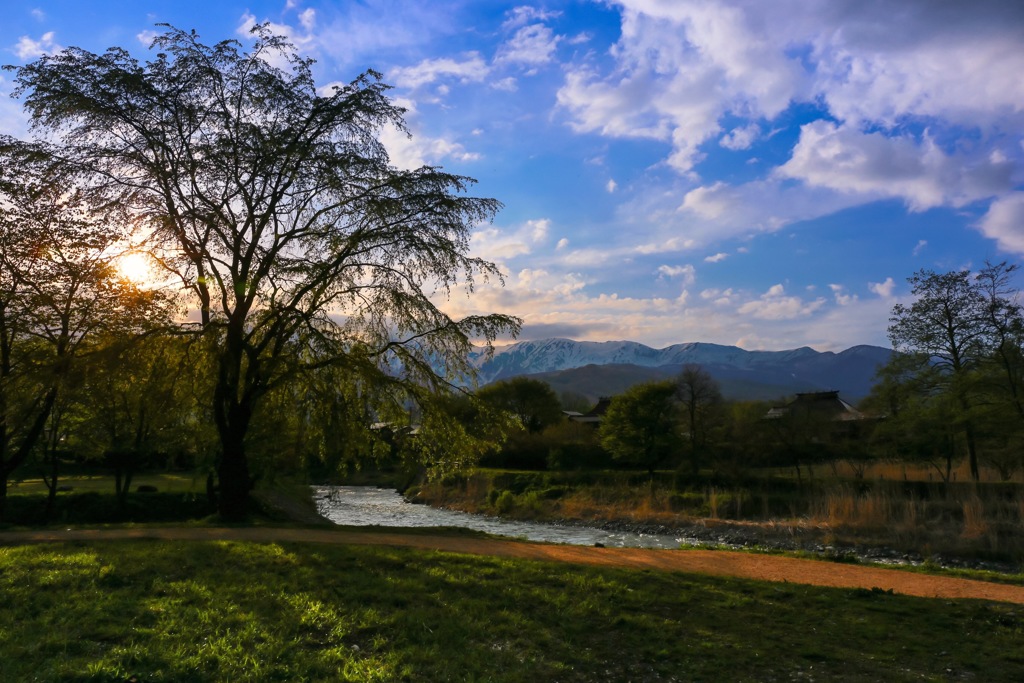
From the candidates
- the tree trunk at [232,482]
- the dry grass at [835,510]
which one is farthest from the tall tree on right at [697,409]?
the tree trunk at [232,482]

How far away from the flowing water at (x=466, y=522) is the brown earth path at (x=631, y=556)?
19.2 feet

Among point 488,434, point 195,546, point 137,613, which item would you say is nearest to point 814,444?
point 488,434

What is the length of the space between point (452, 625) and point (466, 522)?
2850cm

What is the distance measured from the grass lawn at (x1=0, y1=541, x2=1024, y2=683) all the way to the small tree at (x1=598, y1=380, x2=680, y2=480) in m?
36.2

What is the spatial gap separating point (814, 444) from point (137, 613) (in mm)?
44516

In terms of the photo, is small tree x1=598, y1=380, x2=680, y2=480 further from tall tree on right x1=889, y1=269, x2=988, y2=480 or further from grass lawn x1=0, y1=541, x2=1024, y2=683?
grass lawn x1=0, y1=541, x2=1024, y2=683

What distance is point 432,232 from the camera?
17.3 m

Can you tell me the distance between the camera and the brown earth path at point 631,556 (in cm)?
1149

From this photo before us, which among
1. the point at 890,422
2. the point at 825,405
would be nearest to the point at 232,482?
the point at 890,422

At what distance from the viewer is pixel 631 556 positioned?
1378cm

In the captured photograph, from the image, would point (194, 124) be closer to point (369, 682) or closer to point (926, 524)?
point (369, 682)

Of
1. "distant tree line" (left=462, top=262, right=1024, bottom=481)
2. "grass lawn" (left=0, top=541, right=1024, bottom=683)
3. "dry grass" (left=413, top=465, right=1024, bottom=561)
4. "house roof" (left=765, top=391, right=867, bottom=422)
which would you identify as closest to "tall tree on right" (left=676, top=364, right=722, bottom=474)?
"distant tree line" (left=462, top=262, right=1024, bottom=481)

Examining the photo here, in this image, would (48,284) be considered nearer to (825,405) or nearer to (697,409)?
(697,409)

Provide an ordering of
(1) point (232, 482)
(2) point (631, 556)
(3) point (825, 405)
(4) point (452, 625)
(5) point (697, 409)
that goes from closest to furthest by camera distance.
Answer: (4) point (452, 625), (2) point (631, 556), (1) point (232, 482), (5) point (697, 409), (3) point (825, 405)
